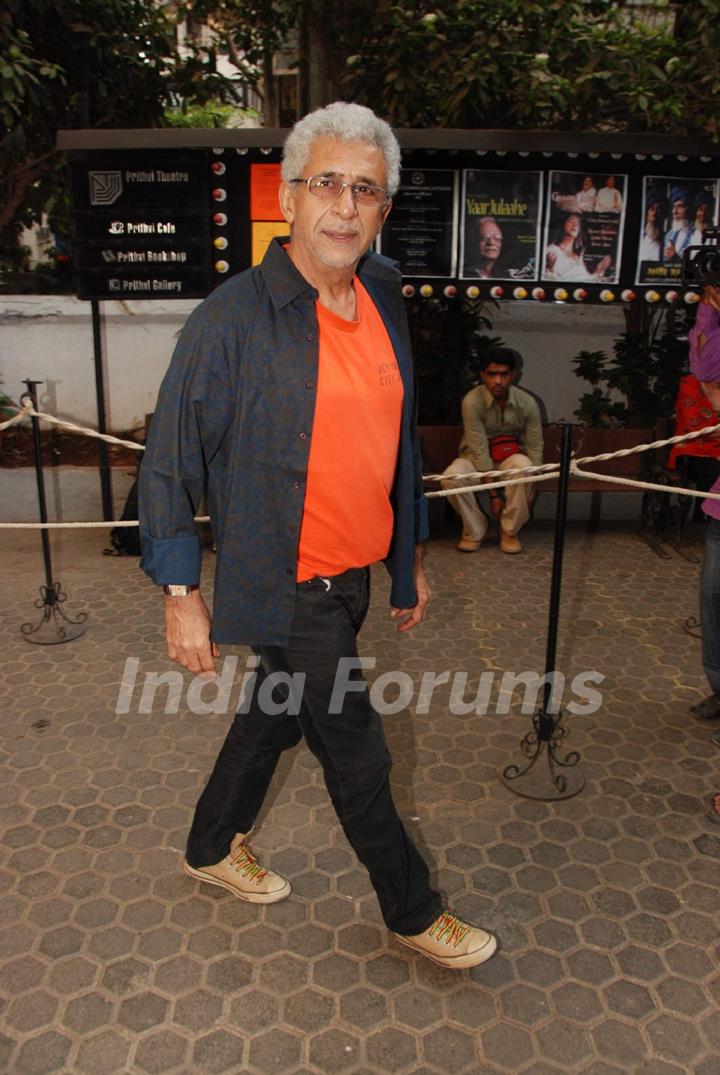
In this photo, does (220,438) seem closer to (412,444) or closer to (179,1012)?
(412,444)

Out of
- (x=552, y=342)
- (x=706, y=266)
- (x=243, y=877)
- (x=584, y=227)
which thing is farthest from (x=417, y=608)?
(x=552, y=342)

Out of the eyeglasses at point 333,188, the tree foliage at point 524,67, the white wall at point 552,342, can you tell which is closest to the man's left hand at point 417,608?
the eyeglasses at point 333,188

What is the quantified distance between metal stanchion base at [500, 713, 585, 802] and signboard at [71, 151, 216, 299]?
4.41 m

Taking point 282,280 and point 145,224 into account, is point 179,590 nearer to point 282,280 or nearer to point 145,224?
point 282,280

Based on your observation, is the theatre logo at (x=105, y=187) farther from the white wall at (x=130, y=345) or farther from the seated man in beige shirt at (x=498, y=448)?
the seated man in beige shirt at (x=498, y=448)

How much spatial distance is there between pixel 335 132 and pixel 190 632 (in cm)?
146

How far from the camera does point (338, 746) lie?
9.09 feet

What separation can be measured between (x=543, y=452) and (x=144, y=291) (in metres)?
3.65

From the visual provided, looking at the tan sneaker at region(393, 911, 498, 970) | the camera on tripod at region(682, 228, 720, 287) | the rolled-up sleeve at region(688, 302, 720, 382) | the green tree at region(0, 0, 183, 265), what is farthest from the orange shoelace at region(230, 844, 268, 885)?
the green tree at region(0, 0, 183, 265)

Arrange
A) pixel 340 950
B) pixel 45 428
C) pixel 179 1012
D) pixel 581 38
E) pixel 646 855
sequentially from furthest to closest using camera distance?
pixel 45 428, pixel 581 38, pixel 646 855, pixel 340 950, pixel 179 1012

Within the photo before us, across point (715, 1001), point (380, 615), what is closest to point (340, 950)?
point (715, 1001)

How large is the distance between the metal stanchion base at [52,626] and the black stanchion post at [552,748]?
9.76ft

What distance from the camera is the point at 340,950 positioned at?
318 cm

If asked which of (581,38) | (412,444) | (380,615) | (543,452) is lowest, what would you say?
(380,615)
